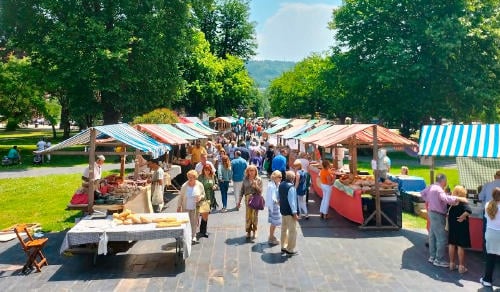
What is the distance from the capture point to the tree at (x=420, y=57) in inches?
1141

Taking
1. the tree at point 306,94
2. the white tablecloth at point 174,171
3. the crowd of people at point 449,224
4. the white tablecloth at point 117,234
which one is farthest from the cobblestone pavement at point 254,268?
the tree at point 306,94

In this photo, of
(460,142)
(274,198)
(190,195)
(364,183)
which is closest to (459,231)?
(460,142)

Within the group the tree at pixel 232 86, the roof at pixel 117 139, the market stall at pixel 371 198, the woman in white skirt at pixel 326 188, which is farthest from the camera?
the tree at pixel 232 86

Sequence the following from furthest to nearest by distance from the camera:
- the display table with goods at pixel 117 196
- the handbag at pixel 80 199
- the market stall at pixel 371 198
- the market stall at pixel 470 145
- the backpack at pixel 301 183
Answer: the backpack at pixel 301 183 → the market stall at pixel 371 198 → the handbag at pixel 80 199 → the display table with goods at pixel 117 196 → the market stall at pixel 470 145

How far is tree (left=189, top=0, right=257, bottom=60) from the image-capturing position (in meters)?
53.3

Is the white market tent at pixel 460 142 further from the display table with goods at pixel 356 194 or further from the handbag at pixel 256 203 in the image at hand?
the handbag at pixel 256 203

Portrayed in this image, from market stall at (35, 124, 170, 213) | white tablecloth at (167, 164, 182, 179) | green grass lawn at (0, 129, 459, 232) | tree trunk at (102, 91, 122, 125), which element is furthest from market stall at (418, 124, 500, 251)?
tree trunk at (102, 91, 122, 125)

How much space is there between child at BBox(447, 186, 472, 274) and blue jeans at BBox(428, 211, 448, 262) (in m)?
0.15

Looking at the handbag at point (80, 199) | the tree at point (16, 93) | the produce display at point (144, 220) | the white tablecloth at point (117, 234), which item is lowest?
the white tablecloth at point (117, 234)

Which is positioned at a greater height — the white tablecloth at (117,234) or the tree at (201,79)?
the tree at (201,79)

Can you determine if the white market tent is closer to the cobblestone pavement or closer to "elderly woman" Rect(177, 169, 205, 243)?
the cobblestone pavement

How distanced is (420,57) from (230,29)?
29.7m

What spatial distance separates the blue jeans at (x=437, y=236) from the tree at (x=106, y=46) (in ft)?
67.7

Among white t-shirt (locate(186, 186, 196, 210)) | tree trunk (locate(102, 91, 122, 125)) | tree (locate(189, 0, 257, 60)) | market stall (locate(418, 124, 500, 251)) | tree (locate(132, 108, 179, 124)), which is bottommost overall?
white t-shirt (locate(186, 186, 196, 210))
